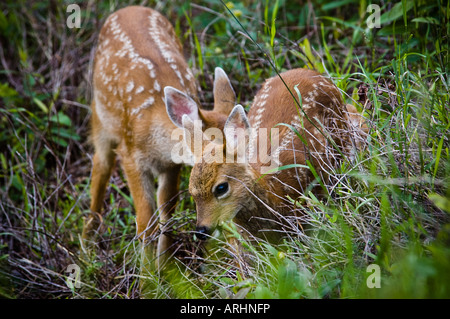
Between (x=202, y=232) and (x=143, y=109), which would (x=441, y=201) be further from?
(x=143, y=109)

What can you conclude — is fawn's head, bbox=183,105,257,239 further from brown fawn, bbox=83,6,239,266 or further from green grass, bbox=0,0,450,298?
brown fawn, bbox=83,6,239,266

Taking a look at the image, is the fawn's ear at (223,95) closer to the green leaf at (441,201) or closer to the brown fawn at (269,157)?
the brown fawn at (269,157)

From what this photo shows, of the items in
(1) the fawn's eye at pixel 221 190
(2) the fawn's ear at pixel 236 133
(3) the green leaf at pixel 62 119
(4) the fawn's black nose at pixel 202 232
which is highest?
(3) the green leaf at pixel 62 119

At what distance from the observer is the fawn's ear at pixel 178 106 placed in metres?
3.54

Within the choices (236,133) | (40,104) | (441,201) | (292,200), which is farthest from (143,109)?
(441,201)

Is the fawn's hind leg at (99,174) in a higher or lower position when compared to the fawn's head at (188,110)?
lower

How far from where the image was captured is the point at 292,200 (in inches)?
116

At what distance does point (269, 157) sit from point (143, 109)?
121 cm

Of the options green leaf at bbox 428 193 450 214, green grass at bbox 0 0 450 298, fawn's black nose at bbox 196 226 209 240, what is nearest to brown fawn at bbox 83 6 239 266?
green grass at bbox 0 0 450 298

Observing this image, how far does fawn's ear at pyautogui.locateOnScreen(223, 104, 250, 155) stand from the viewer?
3164mm

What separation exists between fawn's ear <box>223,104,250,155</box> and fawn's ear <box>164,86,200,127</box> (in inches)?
16.0

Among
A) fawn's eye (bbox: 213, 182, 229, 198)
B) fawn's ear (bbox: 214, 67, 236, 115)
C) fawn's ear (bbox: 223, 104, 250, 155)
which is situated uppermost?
fawn's ear (bbox: 214, 67, 236, 115)

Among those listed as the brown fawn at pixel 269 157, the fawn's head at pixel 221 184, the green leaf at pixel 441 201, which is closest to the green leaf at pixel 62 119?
the brown fawn at pixel 269 157
